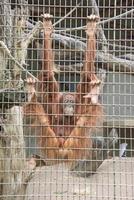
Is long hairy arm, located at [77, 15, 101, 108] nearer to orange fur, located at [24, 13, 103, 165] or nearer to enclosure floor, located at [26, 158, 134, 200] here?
orange fur, located at [24, 13, 103, 165]

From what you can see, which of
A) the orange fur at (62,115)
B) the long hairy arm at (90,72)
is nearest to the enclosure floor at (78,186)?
the orange fur at (62,115)

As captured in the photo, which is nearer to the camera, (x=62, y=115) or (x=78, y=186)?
(x=62, y=115)

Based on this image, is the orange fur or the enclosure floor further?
the enclosure floor

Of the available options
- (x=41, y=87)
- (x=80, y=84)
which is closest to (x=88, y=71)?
(x=80, y=84)

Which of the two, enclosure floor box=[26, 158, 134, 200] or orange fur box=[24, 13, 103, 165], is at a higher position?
orange fur box=[24, 13, 103, 165]

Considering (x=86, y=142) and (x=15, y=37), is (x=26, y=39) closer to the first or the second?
(x=15, y=37)

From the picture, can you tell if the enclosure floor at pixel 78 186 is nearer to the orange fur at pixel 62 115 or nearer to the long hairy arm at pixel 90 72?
the orange fur at pixel 62 115

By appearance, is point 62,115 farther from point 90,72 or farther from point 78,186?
point 78,186

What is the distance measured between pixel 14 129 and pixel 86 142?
511mm

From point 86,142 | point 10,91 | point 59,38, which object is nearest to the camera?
point 10,91

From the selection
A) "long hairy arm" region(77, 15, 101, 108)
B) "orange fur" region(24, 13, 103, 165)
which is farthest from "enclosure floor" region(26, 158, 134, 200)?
"long hairy arm" region(77, 15, 101, 108)

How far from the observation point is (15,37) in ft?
11.6

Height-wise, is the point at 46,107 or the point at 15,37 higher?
the point at 15,37

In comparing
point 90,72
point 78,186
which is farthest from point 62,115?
point 78,186
